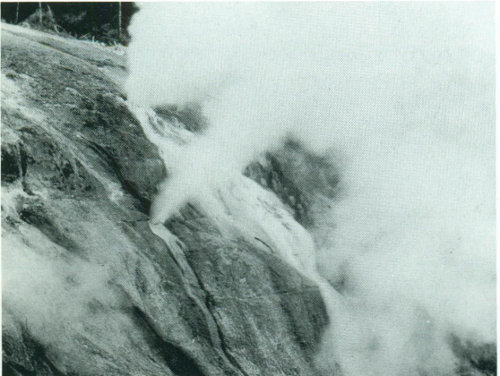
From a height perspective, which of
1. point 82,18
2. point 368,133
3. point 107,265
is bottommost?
Result: point 107,265

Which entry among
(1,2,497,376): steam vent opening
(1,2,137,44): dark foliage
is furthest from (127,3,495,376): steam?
(1,2,137,44): dark foliage

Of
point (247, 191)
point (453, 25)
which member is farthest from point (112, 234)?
point (453, 25)

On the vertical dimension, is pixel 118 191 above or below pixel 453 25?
below

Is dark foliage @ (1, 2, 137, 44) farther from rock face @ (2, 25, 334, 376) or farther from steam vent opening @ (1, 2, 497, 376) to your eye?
rock face @ (2, 25, 334, 376)

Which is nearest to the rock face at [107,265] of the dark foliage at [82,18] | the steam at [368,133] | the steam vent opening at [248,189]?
the steam vent opening at [248,189]

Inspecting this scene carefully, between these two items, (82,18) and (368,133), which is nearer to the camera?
(82,18)

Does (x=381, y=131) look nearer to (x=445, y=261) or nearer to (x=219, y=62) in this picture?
(x=445, y=261)

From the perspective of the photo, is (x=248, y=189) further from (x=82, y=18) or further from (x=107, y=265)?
(x=82, y=18)

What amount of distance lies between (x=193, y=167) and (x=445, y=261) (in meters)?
3.14

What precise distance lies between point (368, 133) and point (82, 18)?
408cm

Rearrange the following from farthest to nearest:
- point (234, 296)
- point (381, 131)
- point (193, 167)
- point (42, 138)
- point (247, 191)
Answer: point (381, 131) < point (247, 191) < point (193, 167) < point (234, 296) < point (42, 138)

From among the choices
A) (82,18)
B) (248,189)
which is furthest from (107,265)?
(82,18)

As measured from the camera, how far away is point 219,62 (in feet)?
17.1

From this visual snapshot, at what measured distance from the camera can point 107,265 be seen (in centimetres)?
376
